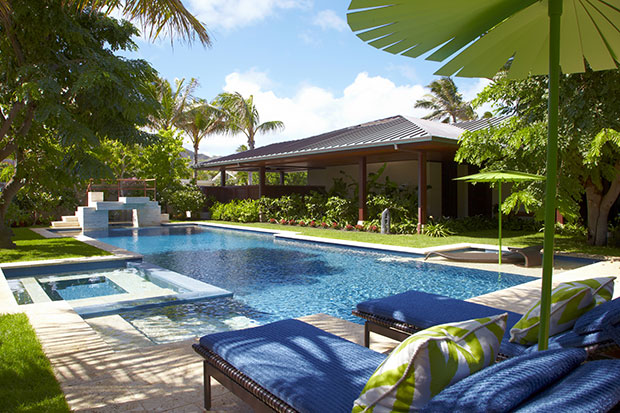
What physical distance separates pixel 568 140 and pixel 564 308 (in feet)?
25.9

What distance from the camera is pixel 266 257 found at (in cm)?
1135

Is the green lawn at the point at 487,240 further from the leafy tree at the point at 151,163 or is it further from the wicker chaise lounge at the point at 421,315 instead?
the leafy tree at the point at 151,163

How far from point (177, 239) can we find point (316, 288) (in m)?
9.58

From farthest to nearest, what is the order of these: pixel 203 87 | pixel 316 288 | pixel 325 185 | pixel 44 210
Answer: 1. pixel 203 87
2. pixel 325 185
3. pixel 44 210
4. pixel 316 288

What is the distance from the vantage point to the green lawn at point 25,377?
115 inches

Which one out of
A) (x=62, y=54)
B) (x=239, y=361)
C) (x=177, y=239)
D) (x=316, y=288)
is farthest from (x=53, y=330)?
(x=177, y=239)

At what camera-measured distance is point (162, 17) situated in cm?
794

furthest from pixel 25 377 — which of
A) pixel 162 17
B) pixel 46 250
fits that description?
pixel 46 250

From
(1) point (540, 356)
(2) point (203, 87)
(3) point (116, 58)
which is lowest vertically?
(1) point (540, 356)

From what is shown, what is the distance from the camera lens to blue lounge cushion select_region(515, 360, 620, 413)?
52.6 inches

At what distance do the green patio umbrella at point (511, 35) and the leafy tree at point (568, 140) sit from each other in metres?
7.24

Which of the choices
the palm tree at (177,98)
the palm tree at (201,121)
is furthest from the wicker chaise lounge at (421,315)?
the palm tree at (201,121)

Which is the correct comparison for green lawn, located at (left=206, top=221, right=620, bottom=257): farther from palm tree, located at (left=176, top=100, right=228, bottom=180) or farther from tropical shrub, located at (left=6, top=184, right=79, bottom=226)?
palm tree, located at (left=176, top=100, right=228, bottom=180)

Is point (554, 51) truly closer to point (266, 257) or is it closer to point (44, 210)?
point (266, 257)
